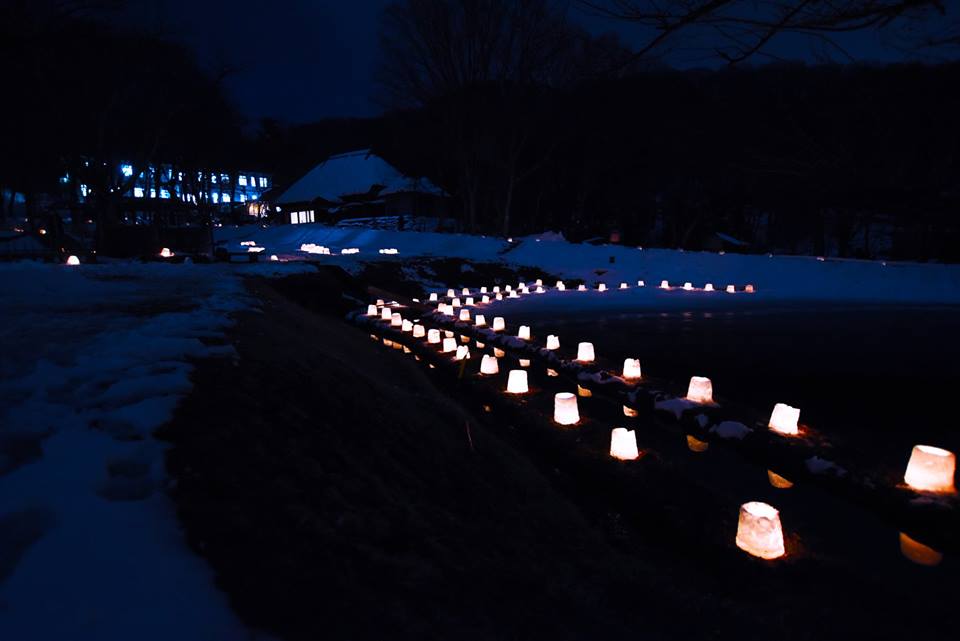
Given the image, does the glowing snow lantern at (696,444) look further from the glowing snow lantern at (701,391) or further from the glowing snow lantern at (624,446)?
the glowing snow lantern at (624,446)

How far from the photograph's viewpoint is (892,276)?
1850cm

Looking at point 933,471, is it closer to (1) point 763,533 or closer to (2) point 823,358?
(1) point 763,533

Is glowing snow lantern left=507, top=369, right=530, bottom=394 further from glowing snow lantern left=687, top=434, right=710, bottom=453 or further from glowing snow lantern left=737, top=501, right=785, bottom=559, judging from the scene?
glowing snow lantern left=737, top=501, right=785, bottom=559

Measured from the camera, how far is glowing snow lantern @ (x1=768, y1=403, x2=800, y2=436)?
5742 mm

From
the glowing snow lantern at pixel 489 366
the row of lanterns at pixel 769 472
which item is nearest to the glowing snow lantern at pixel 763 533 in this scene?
the row of lanterns at pixel 769 472

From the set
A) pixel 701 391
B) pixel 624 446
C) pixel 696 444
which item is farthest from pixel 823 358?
pixel 624 446

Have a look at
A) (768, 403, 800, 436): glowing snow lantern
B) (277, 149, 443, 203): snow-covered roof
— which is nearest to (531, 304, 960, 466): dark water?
(768, 403, 800, 436): glowing snow lantern

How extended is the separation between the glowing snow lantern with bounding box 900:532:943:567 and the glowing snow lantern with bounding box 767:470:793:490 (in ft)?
2.99

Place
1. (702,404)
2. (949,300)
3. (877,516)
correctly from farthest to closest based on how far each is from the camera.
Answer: (949,300), (702,404), (877,516)

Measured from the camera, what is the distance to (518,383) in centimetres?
744

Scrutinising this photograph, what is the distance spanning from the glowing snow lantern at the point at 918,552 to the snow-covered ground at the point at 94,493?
14.4 ft

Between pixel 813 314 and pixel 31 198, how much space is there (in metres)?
42.7

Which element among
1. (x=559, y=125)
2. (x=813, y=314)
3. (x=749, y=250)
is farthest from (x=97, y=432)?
(x=749, y=250)

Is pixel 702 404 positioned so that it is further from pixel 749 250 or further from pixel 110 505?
pixel 749 250
